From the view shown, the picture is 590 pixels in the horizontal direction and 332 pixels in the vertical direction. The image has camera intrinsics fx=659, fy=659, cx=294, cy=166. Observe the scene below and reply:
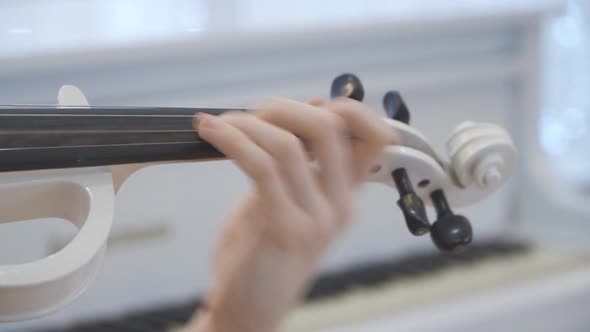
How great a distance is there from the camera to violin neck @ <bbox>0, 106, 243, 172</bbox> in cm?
48

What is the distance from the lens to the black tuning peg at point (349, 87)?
0.55 meters

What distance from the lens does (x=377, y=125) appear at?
0.48 meters

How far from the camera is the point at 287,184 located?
1.49 ft

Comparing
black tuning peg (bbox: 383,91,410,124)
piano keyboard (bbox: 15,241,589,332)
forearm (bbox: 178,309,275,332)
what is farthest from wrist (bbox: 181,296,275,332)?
piano keyboard (bbox: 15,241,589,332)

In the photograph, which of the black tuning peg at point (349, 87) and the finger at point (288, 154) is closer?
the finger at point (288, 154)

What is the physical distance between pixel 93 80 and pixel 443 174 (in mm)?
617

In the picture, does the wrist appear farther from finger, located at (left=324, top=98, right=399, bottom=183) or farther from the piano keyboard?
the piano keyboard

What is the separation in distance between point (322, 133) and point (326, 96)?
70 centimetres

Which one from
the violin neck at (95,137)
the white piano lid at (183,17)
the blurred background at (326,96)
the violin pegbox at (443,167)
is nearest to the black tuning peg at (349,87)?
the violin pegbox at (443,167)

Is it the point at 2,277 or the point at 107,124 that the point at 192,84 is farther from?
the point at 2,277

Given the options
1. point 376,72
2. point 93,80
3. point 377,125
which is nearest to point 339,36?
point 376,72

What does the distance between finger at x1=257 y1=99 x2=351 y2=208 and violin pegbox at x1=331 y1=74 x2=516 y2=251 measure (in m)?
0.09

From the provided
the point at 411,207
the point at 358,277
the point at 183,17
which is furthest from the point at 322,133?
the point at 358,277

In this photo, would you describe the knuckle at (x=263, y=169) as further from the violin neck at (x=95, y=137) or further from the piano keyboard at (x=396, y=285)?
the piano keyboard at (x=396, y=285)
